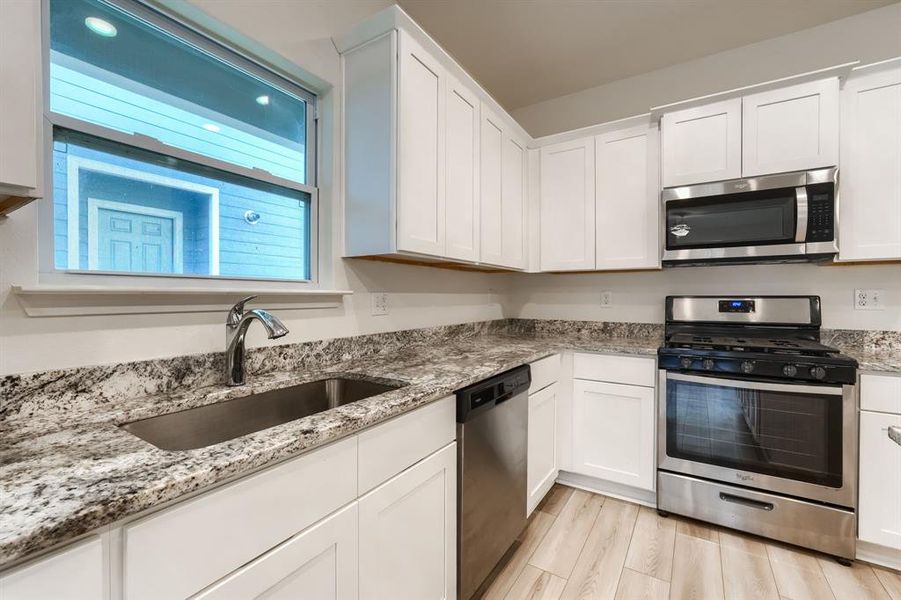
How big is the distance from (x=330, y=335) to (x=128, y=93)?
1090mm

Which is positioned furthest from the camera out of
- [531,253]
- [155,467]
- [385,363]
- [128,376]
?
[531,253]

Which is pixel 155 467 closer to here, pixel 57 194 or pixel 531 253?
pixel 57 194

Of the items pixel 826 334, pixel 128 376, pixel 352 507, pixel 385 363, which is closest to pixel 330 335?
pixel 385 363

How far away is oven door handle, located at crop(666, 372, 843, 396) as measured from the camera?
5.87 ft

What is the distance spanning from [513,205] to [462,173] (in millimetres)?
670

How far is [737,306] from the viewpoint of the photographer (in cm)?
243

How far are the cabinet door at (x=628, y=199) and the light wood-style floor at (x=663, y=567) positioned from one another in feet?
4.99

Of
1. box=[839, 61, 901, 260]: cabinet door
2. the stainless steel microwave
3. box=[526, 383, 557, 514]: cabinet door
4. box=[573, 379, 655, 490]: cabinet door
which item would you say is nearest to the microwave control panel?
the stainless steel microwave

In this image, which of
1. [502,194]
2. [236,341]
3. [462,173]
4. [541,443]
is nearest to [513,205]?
[502,194]

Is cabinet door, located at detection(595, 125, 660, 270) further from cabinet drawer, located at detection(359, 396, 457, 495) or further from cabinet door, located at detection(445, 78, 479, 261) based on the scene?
cabinet drawer, located at detection(359, 396, 457, 495)

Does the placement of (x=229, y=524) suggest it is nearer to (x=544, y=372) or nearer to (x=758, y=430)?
(x=544, y=372)

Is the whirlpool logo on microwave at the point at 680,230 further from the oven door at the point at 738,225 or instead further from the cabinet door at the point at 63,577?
the cabinet door at the point at 63,577

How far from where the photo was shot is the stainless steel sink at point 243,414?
1051 millimetres

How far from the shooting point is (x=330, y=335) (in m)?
1.75
